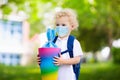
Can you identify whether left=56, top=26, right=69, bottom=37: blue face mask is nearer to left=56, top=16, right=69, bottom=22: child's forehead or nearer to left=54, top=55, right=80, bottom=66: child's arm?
left=56, top=16, right=69, bottom=22: child's forehead

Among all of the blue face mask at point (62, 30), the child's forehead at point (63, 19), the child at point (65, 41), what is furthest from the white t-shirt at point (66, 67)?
the child's forehead at point (63, 19)

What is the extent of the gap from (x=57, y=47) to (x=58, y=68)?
25cm

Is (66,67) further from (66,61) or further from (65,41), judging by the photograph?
(65,41)

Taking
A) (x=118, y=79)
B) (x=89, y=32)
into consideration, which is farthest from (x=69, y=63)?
(x=89, y=32)

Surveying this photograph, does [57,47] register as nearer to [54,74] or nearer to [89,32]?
[54,74]

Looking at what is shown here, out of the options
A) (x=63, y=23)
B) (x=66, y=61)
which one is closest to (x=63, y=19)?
(x=63, y=23)

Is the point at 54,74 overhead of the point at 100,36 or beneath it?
beneath

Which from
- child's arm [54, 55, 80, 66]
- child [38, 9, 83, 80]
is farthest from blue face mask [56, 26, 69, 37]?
child's arm [54, 55, 80, 66]

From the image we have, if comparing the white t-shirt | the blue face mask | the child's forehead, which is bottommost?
the white t-shirt

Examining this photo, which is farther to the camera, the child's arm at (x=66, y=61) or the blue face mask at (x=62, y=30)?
the blue face mask at (x=62, y=30)

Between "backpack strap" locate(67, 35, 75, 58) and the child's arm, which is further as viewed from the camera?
"backpack strap" locate(67, 35, 75, 58)

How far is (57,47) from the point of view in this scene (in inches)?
223

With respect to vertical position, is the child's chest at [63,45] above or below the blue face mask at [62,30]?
below

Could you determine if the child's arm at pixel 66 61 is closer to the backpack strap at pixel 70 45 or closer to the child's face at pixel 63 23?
the backpack strap at pixel 70 45
